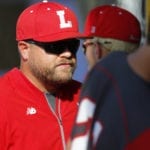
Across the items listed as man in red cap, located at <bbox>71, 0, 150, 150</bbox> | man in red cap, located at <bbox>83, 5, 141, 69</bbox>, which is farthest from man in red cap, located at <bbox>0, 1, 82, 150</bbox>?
man in red cap, located at <bbox>71, 0, 150, 150</bbox>

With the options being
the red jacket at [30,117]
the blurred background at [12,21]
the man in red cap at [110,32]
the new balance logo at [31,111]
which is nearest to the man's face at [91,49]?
the man in red cap at [110,32]

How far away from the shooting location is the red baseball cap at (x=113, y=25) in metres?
3.90

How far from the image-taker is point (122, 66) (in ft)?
7.20

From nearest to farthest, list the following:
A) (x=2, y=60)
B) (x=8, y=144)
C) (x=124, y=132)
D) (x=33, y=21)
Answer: (x=124, y=132)
(x=8, y=144)
(x=33, y=21)
(x=2, y=60)

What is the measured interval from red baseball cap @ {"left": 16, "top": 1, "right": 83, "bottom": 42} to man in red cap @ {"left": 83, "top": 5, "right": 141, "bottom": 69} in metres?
0.14

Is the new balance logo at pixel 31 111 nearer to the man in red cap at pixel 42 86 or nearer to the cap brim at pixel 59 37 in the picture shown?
the man in red cap at pixel 42 86

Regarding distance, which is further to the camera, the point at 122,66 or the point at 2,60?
the point at 2,60

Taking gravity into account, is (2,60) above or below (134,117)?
below

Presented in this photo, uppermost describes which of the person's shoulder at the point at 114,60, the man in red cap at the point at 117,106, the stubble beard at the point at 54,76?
the person's shoulder at the point at 114,60

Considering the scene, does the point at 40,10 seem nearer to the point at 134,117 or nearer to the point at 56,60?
the point at 56,60

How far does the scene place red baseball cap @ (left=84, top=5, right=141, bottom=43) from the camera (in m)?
3.90

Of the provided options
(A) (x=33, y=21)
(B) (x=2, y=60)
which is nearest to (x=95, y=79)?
(A) (x=33, y=21)

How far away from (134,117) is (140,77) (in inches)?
5.3

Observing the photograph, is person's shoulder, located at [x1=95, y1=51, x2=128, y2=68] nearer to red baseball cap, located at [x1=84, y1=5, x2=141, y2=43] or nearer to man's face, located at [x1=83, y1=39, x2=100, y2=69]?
man's face, located at [x1=83, y1=39, x2=100, y2=69]
